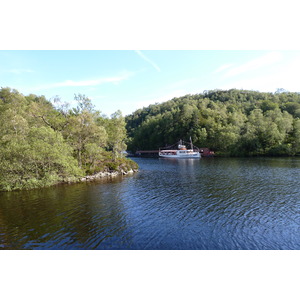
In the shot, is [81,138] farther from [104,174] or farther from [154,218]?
[154,218]

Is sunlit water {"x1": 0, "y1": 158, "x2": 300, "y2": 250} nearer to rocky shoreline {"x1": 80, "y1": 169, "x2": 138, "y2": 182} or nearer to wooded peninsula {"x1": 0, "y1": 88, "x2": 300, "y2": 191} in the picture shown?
wooded peninsula {"x1": 0, "y1": 88, "x2": 300, "y2": 191}

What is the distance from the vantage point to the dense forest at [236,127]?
280 ft

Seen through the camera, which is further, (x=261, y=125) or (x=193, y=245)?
(x=261, y=125)

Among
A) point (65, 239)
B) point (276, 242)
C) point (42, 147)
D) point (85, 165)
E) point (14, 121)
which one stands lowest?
point (276, 242)

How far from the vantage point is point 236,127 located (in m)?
95.9

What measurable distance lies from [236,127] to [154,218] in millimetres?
88030

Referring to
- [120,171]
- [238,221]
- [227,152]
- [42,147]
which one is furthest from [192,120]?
[238,221]

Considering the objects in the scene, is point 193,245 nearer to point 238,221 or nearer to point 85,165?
point 238,221

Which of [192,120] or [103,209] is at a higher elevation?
[192,120]

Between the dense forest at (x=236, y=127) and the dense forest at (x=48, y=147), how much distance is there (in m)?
62.3

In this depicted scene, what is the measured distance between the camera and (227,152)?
94062mm

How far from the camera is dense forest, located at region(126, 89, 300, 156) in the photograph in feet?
280

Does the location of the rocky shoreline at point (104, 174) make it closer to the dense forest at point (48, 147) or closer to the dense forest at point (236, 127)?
the dense forest at point (48, 147)

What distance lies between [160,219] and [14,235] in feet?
36.2
